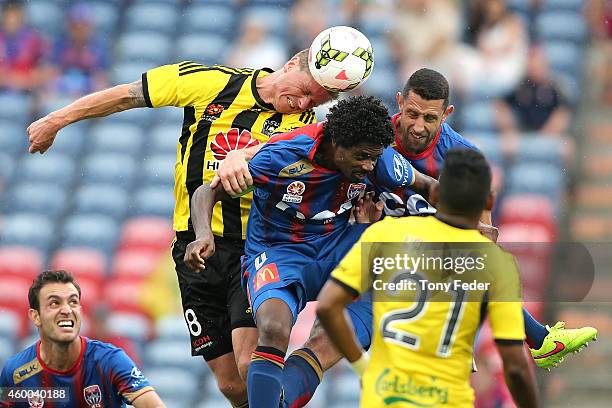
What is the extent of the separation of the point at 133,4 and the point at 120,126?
5.68ft

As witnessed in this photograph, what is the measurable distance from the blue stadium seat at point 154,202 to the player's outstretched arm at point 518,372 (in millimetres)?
7678

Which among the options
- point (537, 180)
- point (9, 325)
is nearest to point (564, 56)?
point (537, 180)

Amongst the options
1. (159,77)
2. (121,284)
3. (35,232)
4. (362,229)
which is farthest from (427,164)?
(35,232)

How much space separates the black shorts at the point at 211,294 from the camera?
6.99m

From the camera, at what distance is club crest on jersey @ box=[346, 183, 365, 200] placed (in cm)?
632

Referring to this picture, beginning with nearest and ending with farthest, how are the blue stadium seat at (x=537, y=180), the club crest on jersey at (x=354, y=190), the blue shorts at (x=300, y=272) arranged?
the blue shorts at (x=300, y=272), the club crest on jersey at (x=354, y=190), the blue stadium seat at (x=537, y=180)

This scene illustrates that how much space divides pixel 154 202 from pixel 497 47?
377cm

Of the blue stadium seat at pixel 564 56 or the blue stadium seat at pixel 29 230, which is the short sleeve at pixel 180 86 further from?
the blue stadium seat at pixel 564 56

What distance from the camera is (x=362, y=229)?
6492mm

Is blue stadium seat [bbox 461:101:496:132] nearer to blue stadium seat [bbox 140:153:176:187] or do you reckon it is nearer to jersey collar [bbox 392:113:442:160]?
blue stadium seat [bbox 140:153:176:187]

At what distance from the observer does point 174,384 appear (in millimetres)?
10656

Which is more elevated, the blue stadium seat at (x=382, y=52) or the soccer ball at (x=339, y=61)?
the blue stadium seat at (x=382, y=52)

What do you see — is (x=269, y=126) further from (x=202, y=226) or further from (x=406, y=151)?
(x=202, y=226)

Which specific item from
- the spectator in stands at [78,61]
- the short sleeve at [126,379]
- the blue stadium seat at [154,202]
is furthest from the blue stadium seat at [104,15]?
the short sleeve at [126,379]
